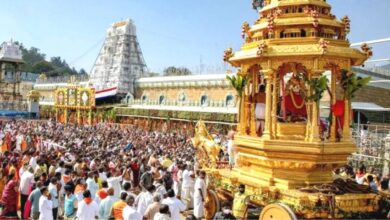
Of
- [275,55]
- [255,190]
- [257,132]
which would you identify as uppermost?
[275,55]

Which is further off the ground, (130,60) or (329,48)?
(130,60)

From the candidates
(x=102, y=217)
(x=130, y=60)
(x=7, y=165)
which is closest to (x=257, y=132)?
(x=102, y=217)

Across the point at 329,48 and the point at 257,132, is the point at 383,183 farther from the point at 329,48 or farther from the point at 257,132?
the point at 329,48

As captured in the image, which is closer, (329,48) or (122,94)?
(329,48)

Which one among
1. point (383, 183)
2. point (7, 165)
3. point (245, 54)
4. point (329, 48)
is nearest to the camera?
point (329, 48)

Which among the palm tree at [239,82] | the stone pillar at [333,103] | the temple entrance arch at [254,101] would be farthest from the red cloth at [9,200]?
the stone pillar at [333,103]

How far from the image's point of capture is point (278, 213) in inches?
225

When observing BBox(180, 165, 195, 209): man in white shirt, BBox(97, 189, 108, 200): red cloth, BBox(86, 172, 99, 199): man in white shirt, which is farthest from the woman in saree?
BBox(180, 165, 195, 209): man in white shirt

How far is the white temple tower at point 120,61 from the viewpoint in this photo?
50.1 meters

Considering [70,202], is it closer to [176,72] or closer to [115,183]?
[115,183]

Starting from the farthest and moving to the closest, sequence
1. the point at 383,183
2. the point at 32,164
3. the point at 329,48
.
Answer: the point at 32,164
the point at 383,183
the point at 329,48

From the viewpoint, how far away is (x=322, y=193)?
6.19 metres

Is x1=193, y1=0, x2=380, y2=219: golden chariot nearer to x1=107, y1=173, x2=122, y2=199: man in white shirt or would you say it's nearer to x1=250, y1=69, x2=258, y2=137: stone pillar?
x1=250, y1=69, x2=258, y2=137: stone pillar

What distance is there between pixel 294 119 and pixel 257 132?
2.41ft
